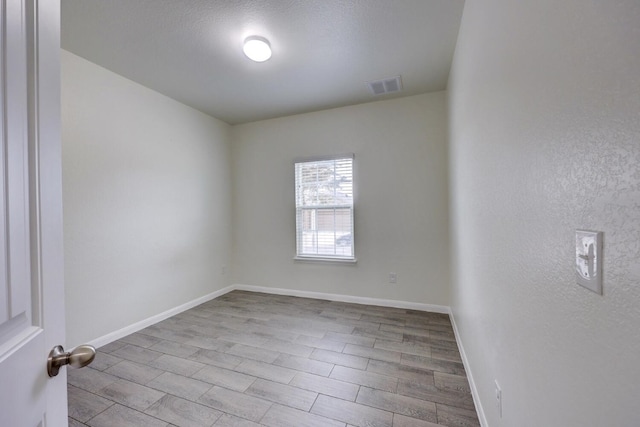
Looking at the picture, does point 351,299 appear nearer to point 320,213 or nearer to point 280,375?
point 320,213

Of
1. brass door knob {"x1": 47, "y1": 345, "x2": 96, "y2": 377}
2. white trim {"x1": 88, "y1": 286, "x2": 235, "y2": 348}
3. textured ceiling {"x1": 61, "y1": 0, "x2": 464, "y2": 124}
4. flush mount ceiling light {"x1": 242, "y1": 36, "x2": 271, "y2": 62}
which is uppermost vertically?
textured ceiling {"x1": 61, "y1": 0, "x2": 464, "y2": 124}

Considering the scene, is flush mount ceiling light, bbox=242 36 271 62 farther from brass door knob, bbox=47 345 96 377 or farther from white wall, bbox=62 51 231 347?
brass door knob, bbox=47 345 96 377

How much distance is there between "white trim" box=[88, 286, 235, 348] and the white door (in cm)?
247

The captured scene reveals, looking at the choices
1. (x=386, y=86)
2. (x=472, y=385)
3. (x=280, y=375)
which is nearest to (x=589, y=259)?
(x=472, y=385)

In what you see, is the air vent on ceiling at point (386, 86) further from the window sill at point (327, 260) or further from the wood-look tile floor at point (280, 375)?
the wood-look tile floor at point (280, 375)

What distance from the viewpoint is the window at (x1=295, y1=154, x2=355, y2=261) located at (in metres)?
3.58

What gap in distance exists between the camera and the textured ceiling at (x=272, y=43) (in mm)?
1860

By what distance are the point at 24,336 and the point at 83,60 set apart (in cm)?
300

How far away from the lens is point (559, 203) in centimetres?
69

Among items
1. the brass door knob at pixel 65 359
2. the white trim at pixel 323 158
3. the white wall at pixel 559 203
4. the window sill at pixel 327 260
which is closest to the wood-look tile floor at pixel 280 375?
the white wall at pixel 559 203

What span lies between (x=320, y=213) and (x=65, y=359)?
3206 mm

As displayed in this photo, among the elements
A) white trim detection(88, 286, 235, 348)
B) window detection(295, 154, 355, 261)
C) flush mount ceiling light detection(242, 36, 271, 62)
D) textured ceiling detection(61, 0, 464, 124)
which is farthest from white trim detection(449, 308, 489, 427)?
white trim detection(88, 286, 235, 348)

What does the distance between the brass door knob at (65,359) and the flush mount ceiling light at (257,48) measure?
234 centimetres

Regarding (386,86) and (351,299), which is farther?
(351,299)
